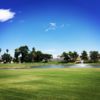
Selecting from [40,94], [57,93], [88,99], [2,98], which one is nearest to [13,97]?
[2,98]

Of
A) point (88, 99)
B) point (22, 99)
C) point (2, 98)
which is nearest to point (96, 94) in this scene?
point (88, 99)

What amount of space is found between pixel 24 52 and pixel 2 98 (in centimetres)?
18161

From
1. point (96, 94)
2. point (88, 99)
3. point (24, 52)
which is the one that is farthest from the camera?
point (24, 52)

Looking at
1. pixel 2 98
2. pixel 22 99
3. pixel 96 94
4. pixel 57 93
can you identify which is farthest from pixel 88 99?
pixel 2 98

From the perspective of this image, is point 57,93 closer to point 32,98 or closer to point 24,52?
point 32,98

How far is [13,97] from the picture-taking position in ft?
57.3

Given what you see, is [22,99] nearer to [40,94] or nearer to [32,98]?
[32,98]

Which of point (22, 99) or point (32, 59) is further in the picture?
point (32, 59)

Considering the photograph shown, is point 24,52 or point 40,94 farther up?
point 24,52

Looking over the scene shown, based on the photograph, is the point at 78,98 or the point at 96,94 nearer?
the point at 78,98

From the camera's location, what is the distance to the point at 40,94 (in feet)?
61.1

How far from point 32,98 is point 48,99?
124cm

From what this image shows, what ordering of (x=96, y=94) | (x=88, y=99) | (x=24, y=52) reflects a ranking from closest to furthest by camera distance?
(x=88, y=99), (x=96, y=94), (x=24, y=52)

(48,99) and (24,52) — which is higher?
(24,52)
